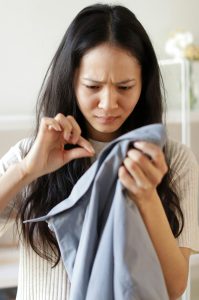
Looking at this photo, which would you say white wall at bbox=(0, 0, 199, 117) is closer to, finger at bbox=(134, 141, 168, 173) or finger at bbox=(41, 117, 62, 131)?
→ finger at bbox=(41, 117, 62, 131)

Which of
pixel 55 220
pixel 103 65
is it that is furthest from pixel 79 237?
pixel 103 65

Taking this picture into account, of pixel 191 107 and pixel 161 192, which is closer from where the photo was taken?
pixel 161 192

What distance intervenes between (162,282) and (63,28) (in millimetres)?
1457

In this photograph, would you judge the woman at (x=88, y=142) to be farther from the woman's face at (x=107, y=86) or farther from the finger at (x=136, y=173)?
the finger at (x=136, y=173)

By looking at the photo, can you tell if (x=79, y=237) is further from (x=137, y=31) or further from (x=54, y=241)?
(x=137, y=31)

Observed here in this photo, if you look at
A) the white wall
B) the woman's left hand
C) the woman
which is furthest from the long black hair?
the white wall

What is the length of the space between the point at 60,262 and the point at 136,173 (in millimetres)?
343

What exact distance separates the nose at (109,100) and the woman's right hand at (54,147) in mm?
78

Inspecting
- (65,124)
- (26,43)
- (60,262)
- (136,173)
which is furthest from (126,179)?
(26,43)

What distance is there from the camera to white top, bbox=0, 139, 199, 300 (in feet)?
3.18

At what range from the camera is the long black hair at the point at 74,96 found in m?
0.95

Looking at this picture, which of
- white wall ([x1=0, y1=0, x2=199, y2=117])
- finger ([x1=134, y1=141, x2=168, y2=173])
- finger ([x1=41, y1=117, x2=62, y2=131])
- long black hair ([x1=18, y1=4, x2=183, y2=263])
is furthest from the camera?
white wall ([x1=0, y1=0, x2=199, y2=117])

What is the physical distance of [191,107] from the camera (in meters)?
2.10

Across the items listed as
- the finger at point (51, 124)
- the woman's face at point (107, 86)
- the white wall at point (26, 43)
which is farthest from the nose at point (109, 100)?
the white wall at point (26, 43)
